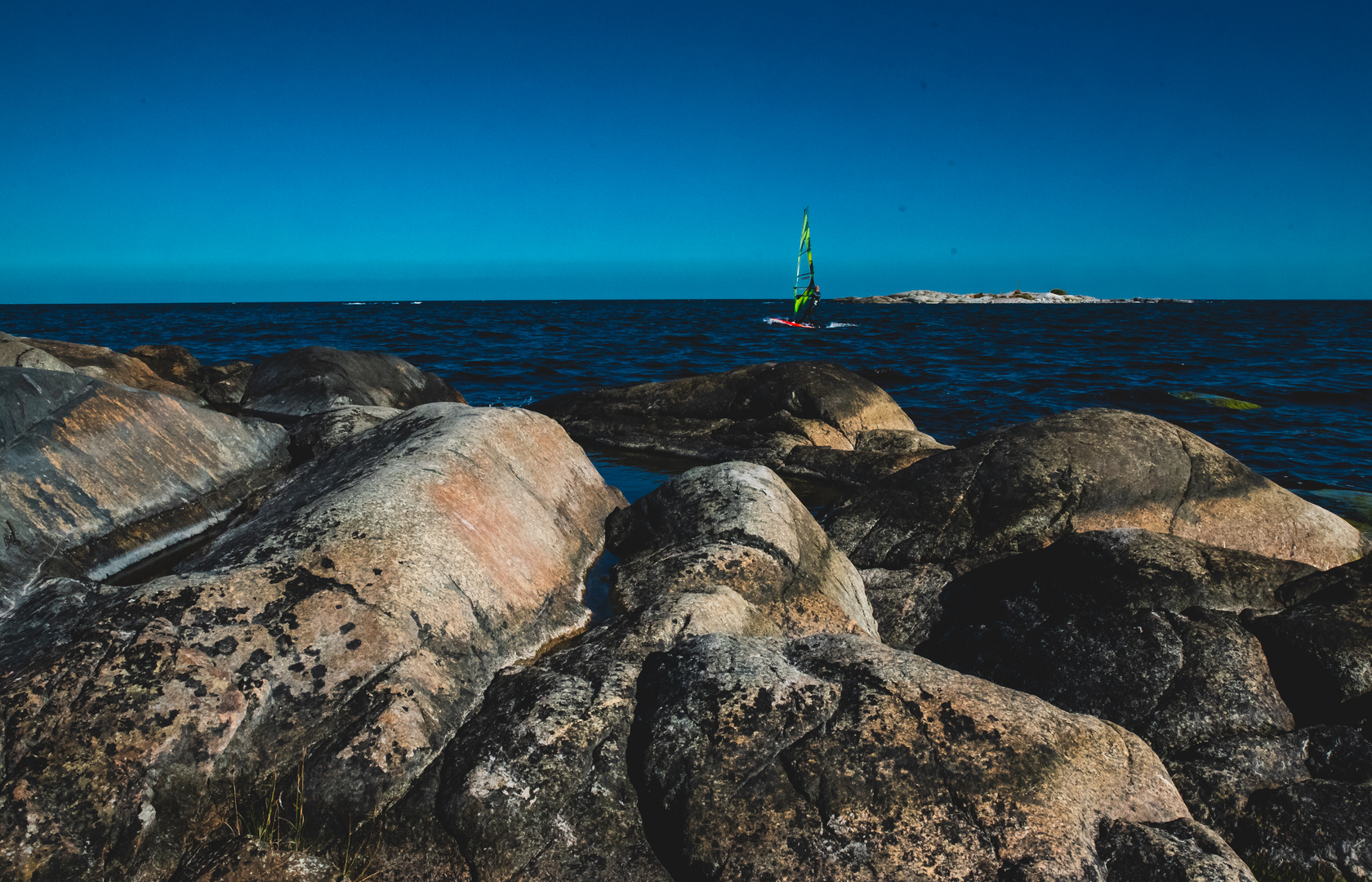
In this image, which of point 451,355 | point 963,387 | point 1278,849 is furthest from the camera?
point 451,355

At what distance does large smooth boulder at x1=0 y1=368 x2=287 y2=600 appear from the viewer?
5.67 metres

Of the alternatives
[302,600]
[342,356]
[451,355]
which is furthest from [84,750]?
[451,355]

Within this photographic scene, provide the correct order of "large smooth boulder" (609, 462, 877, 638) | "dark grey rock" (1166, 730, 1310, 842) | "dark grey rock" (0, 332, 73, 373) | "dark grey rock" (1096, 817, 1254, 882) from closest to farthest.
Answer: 1. "dark grey rock" (1096, 817, 1254, 882)
2. "dark grey rock" (1166, 730, 1310, 842)
3. "large smooth boulder" (609, 462, 877, 638)
4. "dark grey rock" (0, 332, 73, 373)

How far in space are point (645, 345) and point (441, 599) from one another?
28622 mm

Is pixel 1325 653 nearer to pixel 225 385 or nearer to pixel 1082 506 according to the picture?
pixel 1082 506

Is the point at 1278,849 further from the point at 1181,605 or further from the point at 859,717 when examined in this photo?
the point at 859,717

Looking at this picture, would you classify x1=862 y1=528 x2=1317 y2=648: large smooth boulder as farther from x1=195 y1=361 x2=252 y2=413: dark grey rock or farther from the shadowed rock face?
x1=195 y1=361 x2=252 y2=413: dark grey rock

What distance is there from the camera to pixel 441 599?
4.23m

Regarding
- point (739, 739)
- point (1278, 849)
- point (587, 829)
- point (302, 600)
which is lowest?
point (1278, 849)

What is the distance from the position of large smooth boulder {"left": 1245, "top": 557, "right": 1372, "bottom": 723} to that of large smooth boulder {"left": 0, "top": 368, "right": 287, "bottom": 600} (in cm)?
783

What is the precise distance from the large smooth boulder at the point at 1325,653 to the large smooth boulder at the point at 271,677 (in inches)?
168

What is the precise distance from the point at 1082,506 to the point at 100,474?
808 cm

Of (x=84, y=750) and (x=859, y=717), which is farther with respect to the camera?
(x=859, y=717)

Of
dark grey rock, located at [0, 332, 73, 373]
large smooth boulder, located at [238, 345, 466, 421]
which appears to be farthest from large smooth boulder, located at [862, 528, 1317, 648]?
dark grey rock, located at [0, 332, 73, 373]
